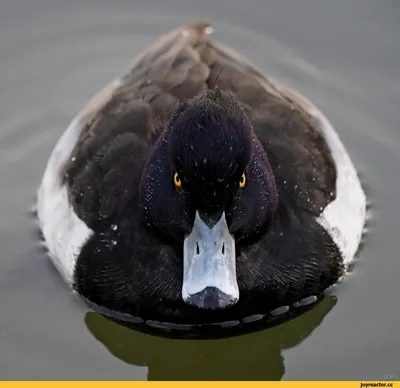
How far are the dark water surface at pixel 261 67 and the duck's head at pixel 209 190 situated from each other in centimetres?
102

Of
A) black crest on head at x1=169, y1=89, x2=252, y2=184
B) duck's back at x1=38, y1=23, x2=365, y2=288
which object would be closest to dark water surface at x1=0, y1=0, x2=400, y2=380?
duck's back at x1=38, y1=23, x2=365, y2=288

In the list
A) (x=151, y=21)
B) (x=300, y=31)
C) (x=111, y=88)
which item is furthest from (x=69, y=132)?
(x=300, y=31)

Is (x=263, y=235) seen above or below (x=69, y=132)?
below

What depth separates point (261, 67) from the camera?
9500mm

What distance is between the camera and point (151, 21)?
9.82 m

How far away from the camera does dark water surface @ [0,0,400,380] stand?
7.34 meters

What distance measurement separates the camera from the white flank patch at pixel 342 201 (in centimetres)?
752

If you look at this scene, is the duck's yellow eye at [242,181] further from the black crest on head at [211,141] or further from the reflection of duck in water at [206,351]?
the reflection of duck in water at [206,351]

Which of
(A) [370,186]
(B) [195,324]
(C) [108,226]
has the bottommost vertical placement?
(B) [195,324]

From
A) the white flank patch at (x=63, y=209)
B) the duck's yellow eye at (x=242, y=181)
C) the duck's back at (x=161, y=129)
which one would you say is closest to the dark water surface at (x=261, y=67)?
the white flank patch at (x=63, y=209)

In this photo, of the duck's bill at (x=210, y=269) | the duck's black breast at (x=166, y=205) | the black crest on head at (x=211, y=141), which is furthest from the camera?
the duck's black breast at (x=166, y=205)

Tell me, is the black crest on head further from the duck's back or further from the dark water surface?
the dark water surface

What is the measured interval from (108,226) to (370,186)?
236 centimetres

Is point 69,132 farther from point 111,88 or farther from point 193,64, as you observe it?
point 193,64
